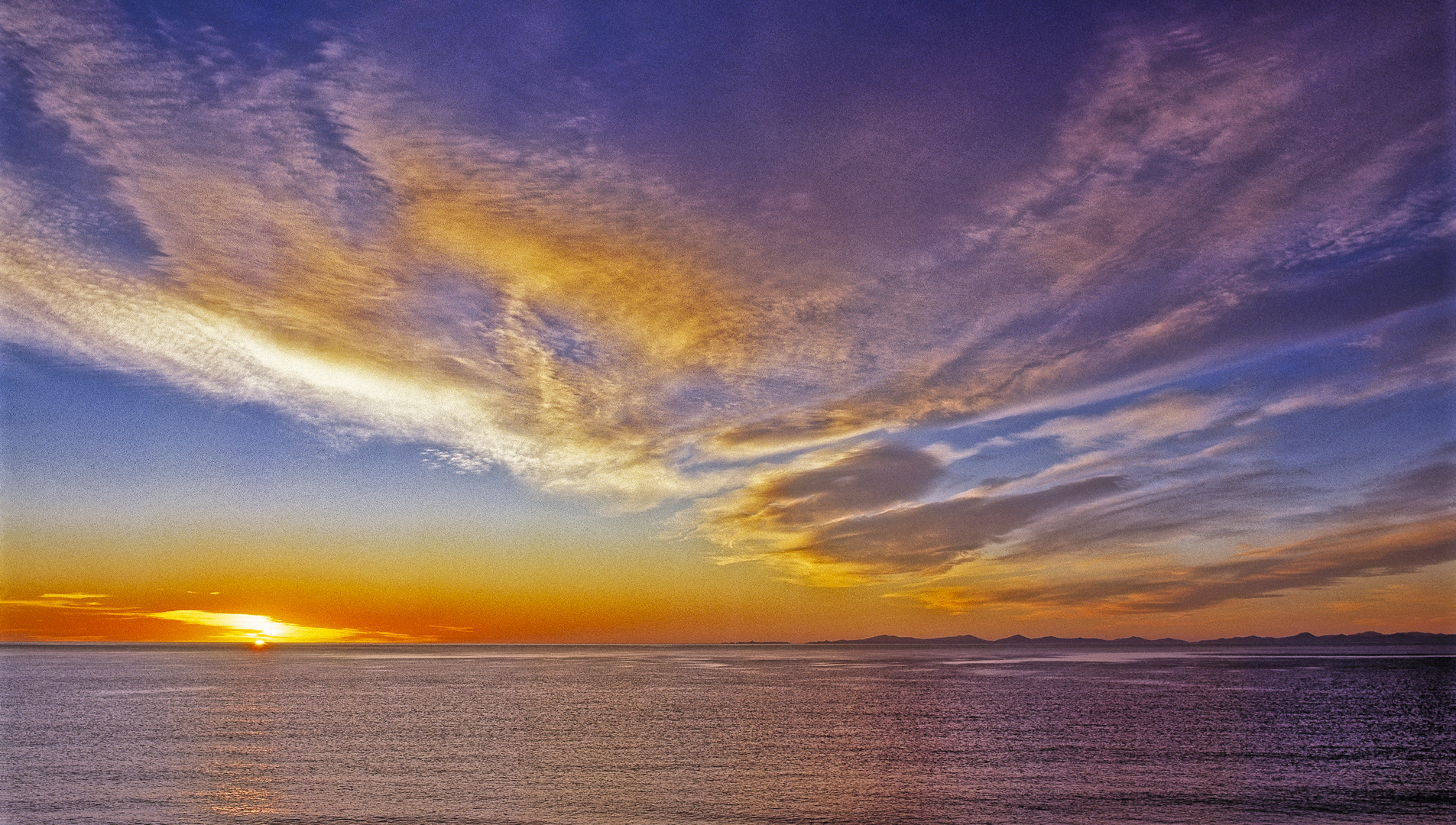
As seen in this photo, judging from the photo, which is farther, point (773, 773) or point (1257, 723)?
point (1257, 723)

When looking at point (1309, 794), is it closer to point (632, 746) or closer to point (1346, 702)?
point (632, 746)

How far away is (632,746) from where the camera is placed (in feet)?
187

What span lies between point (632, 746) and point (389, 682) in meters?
88.5

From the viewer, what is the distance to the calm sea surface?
39156mm

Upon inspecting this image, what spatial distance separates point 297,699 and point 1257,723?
321 feet

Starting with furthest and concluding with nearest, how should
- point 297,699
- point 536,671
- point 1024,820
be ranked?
point 536,671 < point 297,699 < point 1024,820

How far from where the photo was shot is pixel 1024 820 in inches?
1454

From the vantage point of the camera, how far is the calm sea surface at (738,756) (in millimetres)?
39156

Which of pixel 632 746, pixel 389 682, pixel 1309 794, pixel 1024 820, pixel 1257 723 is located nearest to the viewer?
pixel 1024 820

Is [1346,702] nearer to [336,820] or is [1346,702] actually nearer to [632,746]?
[632,746]

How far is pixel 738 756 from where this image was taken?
172 feet

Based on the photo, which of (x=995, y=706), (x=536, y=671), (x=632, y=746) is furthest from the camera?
(x=536, y=671)

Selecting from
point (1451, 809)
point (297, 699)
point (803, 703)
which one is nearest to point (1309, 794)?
point (1451, 809)

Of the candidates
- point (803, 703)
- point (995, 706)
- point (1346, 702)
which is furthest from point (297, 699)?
point (1346, 702)
